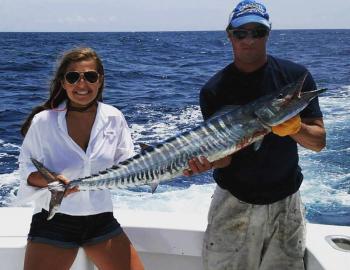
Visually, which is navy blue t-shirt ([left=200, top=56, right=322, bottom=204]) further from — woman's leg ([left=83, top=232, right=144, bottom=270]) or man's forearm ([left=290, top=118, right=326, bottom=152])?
woman's leg ([left=83, top=232, right=144, bottom=270])

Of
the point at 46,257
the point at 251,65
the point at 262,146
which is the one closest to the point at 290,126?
the point at 262,146

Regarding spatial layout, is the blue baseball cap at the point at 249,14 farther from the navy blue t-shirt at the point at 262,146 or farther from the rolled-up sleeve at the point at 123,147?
the rolled-up sleeve at the point at 123,147

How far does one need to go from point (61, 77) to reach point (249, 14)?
3.25 ft

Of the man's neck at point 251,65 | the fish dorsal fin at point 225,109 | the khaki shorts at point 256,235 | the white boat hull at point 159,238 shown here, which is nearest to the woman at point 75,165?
the white boat hull at point 159,238

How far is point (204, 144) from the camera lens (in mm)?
2221

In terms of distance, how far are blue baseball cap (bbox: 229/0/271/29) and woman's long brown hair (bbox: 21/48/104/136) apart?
2.39 ft

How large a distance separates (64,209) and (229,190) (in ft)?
2.71

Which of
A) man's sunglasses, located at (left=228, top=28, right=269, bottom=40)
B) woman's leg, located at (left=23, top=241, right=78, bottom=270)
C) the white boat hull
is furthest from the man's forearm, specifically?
woman's leg, located at (left=23, top=241, right=78, bottom=270)

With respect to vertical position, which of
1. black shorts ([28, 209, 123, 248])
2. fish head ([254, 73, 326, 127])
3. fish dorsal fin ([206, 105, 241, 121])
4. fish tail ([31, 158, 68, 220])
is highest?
fish head ([254, 73, 326, 127])

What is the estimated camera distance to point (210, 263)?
2.41 m

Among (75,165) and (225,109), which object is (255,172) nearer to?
(225,109)

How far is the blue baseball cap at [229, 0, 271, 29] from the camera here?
7.13ft

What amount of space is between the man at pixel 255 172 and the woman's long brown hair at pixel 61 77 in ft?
1.97

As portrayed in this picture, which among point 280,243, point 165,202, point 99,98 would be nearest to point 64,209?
point 99,98
